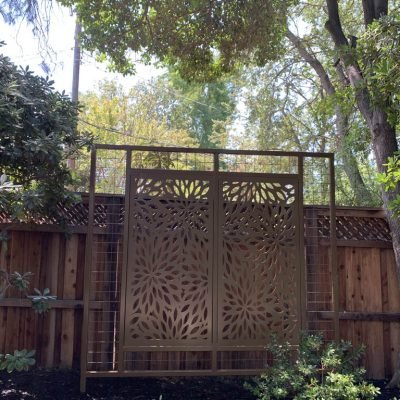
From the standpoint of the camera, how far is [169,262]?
5254 mm

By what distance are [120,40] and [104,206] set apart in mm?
2491

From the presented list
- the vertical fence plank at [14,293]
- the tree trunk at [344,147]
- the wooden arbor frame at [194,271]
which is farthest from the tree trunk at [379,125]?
the vertical fence plank at [14,293]

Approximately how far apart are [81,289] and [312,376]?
260cm

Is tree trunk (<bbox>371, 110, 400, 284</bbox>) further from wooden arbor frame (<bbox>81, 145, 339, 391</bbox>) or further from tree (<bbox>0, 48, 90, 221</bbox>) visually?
tree (<bbox>0, 48, 90, 221</bbox>)

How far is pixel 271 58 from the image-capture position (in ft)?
23.8

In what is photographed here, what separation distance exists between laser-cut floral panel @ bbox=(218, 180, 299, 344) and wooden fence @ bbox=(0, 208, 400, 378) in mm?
512

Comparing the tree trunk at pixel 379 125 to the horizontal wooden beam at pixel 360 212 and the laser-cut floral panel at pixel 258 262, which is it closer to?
the horizontal wooden beam at pixel 360 212

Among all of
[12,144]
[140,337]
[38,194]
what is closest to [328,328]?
[140,337]

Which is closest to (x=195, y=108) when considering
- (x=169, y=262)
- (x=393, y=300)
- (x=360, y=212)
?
(x=360, y=212)

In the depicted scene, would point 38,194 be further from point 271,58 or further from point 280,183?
point 271,58

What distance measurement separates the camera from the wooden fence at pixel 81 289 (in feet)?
17.7

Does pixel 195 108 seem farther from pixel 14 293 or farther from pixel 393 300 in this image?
pixel 14 293

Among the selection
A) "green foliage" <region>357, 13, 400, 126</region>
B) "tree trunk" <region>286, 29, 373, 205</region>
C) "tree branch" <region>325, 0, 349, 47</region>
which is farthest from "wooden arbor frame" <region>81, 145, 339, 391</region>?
"tree trunk" <region>286, 29, 373, 205</region>

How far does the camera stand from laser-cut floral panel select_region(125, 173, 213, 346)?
203 inches
